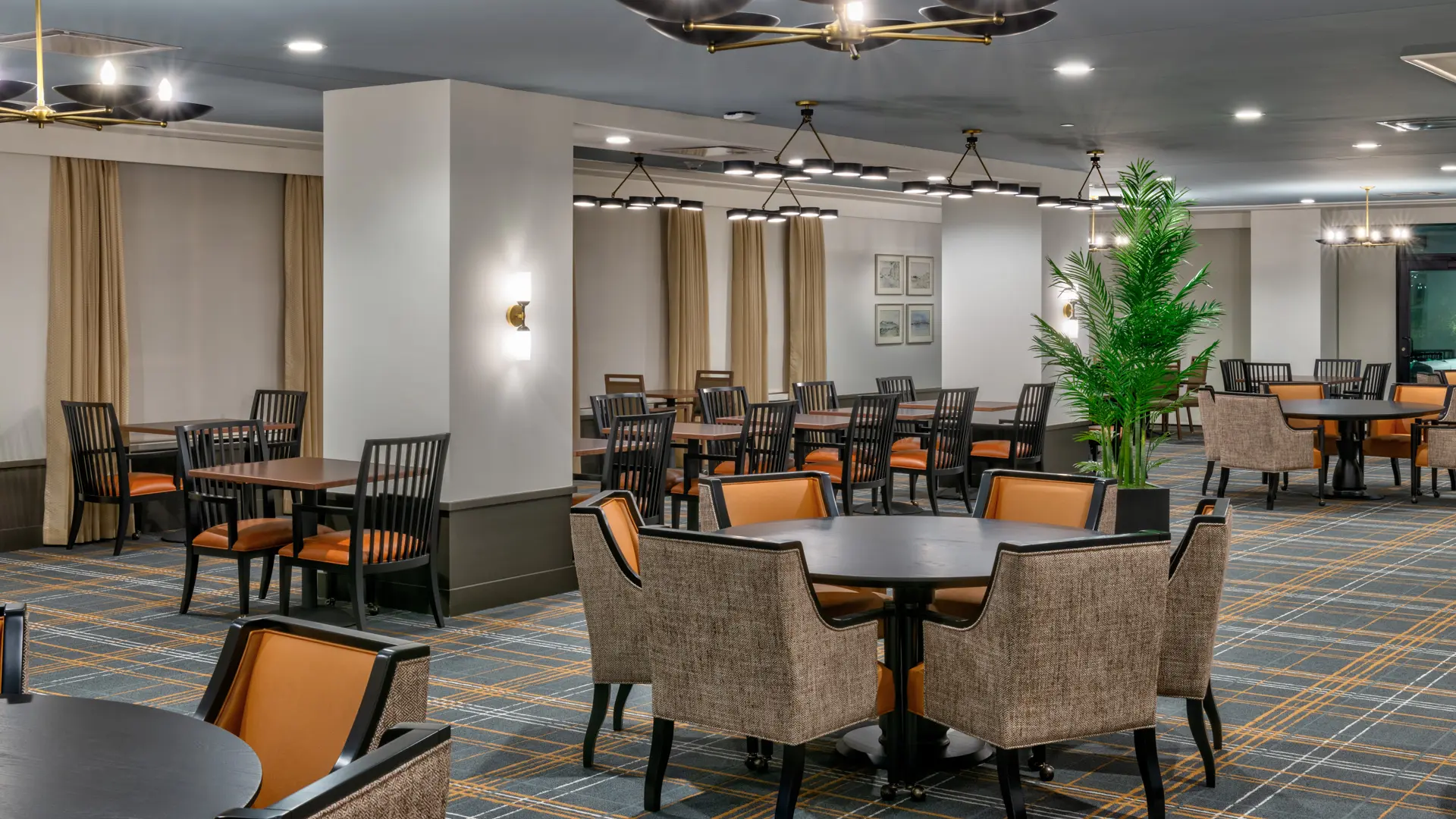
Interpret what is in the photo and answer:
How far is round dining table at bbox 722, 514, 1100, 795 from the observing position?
3.90 metres

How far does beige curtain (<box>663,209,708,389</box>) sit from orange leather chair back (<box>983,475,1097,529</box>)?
7.69 metres

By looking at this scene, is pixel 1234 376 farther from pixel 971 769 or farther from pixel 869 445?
pixel 971 769

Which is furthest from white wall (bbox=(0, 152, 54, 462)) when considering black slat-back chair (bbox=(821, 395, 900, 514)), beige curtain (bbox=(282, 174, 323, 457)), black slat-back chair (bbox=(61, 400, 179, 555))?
black slat-back chair (bbox=(821, 395, 900, 514))

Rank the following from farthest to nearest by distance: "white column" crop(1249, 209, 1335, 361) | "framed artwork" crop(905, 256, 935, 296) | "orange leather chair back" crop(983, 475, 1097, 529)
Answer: "white column" crop(1249, 209, 1335, 361) < "framed artwork" crop(905, 256, 935, 296) < "orange leather chair back" crop(983, 475, 1097, 529)

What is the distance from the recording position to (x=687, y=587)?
372cm

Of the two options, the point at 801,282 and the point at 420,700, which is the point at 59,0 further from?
the point at 801,282

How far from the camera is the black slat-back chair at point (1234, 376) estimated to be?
51.4ft

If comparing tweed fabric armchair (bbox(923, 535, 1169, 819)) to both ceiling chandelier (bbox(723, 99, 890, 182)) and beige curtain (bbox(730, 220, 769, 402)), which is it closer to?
ceiling chandelier (bbox(723, 99, 890, 182))

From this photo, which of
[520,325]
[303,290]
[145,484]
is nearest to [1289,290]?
[303,290]

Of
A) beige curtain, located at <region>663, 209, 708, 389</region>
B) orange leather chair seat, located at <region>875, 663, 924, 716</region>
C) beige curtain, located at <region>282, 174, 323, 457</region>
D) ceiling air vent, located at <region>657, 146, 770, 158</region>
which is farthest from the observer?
beige curtain, located at <region>663, 209, 708, 389</region>

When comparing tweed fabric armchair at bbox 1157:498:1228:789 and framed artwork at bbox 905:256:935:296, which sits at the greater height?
framed artwork at bbox 905:256:935:296

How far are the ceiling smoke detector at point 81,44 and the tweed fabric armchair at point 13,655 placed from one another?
13.0 feet

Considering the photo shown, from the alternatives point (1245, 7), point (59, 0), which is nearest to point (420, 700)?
point (59, 0)

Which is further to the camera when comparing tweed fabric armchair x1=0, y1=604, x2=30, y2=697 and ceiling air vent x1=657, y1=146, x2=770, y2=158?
ceiling air vent x1=657, y1=146, x2=770, y2=158
